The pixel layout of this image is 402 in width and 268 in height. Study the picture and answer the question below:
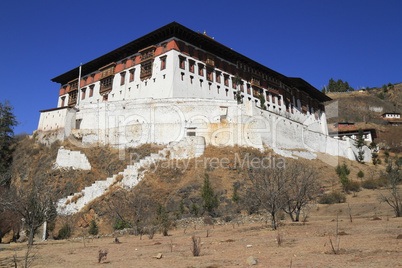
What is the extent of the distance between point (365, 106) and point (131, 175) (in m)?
111

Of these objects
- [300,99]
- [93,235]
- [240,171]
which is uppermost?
[300,99]

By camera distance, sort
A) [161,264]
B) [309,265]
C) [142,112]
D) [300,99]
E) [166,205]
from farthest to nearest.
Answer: [300,99] < [142,112] < [166,205] < [161,264] < [309,265]

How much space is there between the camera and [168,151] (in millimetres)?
40438

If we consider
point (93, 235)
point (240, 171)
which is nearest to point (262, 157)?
point (240, 171)

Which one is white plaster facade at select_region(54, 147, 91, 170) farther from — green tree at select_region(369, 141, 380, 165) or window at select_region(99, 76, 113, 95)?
green tree at select_region(369, 141, 380, 165)

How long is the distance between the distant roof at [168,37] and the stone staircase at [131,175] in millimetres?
19315

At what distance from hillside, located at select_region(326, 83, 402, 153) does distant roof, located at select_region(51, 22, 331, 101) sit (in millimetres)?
42068

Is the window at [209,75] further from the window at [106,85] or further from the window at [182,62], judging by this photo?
the window at [106,85]

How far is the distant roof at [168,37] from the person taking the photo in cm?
5194

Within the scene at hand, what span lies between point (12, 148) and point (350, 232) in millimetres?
55137

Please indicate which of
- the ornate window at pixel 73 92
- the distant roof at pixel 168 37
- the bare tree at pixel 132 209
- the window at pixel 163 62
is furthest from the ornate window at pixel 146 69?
the bare tree at pixel 132 209

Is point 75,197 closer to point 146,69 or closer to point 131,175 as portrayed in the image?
point 131,175

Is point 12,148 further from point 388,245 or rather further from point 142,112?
point 388,245

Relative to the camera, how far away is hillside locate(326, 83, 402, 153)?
107 metres
